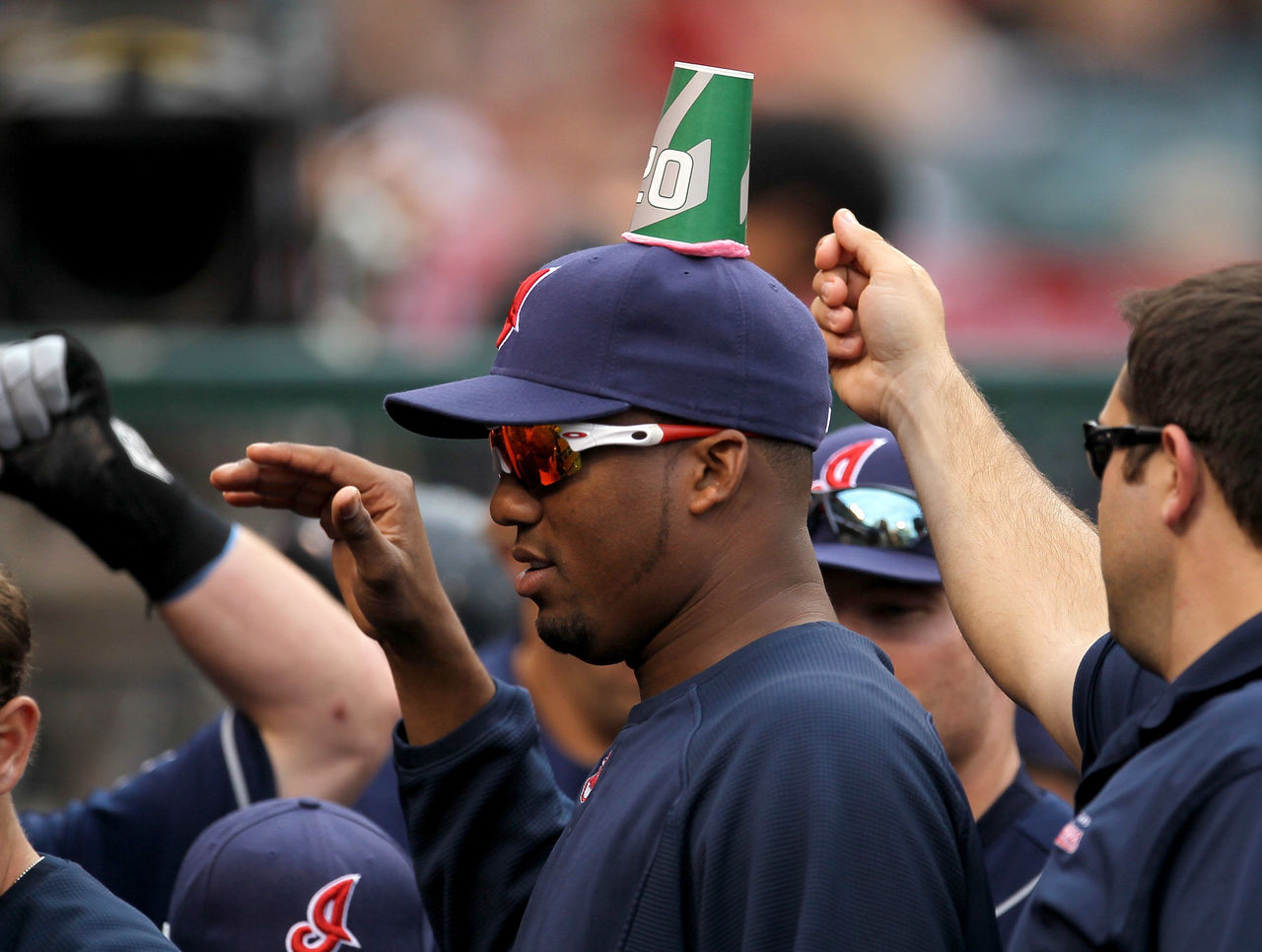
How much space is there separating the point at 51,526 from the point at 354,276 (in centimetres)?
178

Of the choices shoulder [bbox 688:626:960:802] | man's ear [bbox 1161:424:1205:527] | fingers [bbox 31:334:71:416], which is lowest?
fingers [bbox 31:334:71:416]

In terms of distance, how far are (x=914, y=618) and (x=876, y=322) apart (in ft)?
2.06

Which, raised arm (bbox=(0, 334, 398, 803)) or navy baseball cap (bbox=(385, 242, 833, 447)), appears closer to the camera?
navy baseball cap (bbox=(385, 242, 833, 447))

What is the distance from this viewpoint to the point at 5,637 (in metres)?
1.98

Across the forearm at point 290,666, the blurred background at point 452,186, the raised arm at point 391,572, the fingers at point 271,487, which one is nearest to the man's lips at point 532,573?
the raised arm at point 391,572

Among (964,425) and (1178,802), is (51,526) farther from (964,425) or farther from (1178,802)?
(1178,802)

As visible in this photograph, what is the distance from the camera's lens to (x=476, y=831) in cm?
200

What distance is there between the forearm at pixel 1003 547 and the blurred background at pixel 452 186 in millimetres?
2694

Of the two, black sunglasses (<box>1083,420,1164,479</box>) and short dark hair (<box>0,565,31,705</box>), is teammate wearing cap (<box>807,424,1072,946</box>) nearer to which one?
black sunglasses (<box>1083,420,1164,479</box>)

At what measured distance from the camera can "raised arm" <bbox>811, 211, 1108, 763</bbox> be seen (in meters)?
2.02

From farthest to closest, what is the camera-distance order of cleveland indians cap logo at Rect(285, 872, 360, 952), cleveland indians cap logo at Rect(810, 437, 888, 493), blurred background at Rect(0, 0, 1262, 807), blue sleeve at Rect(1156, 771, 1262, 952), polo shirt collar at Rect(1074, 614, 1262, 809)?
blurred background at Rect(0, 0, 1262, 807), cleveland indians cap logo at Rect(810, 437, 888, 493), cleveland indians cap logo at Rect(285, 872, 360, 952), polo shirt collar at Rect(1074, 614, 1262, 809), blue sleeve at Rect(1156, 771, 1262, 952)

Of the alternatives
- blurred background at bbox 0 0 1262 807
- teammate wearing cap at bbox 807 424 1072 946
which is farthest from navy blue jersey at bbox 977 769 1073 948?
blurred background at bbox 0 0 1262 807

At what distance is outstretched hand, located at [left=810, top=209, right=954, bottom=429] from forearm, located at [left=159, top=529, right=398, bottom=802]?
1131 millimetres

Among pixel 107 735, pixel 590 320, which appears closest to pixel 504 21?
pixel 107 735
